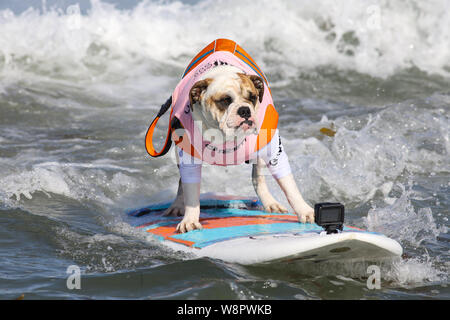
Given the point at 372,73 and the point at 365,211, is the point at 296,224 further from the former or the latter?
the point at 372,73

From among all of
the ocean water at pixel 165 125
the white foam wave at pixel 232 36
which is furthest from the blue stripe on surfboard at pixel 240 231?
the white foam wave at pixel 232 36

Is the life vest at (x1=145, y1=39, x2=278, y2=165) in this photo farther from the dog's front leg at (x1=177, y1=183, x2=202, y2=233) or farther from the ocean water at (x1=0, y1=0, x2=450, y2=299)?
the ocean water at (x1=0, y1=0, x2=450, y2=299)

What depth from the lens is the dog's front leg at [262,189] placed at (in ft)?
16.2

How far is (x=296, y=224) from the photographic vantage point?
437cm

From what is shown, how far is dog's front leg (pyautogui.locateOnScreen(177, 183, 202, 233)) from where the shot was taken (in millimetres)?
4301

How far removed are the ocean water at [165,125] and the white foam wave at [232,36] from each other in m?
0.04

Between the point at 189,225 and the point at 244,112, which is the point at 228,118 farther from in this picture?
the point at 189,225

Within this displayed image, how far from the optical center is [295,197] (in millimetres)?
4340

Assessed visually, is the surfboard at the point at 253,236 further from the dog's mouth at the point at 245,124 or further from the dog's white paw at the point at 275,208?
the dog's mouth at the point at 245,124

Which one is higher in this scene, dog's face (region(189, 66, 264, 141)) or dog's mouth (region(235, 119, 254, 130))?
dog's face (region(189, 66, 264, 141))

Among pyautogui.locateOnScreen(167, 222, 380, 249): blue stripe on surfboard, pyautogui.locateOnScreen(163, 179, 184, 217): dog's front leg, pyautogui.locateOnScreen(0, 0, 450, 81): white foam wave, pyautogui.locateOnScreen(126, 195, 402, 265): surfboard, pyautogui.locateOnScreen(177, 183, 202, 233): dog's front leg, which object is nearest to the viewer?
pyautogui.locateOnScreen(126, 195, 402, 265): surfboard

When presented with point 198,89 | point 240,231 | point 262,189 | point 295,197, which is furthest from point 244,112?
point 262,189

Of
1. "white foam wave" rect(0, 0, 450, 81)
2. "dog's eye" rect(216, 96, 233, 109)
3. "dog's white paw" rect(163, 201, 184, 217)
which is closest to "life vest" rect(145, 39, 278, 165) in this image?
"dog's eye" rect(216, 96, 233, 109)

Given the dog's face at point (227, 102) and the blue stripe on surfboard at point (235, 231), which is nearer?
the dog's face at point (227, 102)
